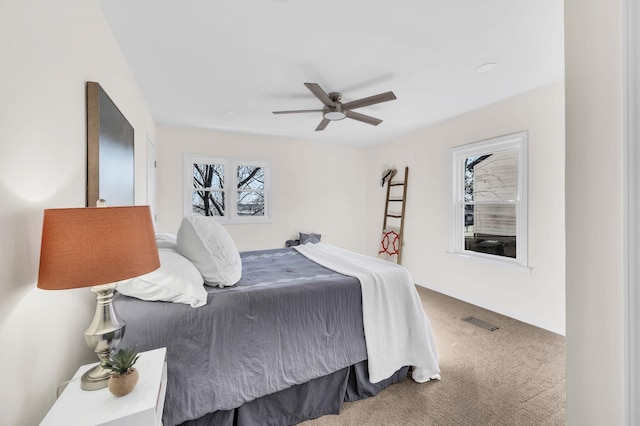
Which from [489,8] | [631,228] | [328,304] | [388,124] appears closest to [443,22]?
[489,8]

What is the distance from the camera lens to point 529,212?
3125mm

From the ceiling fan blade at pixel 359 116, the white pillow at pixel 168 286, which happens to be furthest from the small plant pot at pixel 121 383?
the ceiling fan blade at pixel 359 116

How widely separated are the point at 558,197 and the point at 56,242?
12.5ft

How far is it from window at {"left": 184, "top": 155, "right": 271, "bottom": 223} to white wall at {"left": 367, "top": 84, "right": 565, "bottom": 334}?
238cm

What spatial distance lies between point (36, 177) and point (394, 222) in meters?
4.74

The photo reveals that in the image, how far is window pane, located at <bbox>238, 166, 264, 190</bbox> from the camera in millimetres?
4699

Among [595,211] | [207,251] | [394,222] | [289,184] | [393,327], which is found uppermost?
[289,184]

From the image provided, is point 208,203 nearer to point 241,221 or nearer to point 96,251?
point 241,221

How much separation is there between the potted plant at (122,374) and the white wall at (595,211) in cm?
146

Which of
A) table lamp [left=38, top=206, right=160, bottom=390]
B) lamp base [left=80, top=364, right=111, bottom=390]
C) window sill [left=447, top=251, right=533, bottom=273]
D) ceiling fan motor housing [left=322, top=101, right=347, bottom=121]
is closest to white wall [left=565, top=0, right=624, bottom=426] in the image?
table lamp [left=38, top=206, right=160, bottom=390]

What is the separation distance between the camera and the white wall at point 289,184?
421 centimetres

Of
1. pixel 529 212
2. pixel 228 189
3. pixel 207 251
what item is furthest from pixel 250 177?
pixel 529 212

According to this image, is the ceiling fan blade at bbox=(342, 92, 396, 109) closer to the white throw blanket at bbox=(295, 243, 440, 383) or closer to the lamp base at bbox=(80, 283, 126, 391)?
the white throw blanket at bbox=(295, 243, 440, 383)

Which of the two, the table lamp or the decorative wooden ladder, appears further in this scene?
the decorative wooden ladder
